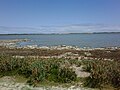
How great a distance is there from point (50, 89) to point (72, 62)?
4.74 meters

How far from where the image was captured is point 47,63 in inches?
587

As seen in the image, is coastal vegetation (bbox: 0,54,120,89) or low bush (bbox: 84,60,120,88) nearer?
low bush (bbox: 84,60,120,88)

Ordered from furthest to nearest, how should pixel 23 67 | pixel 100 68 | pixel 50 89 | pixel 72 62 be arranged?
pixel 72 62 → pixel 23 67 → pixel 100 68 → pixel 50 89

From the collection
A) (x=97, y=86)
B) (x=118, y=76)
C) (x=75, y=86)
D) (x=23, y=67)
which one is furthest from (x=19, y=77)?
(x=118, y=76)

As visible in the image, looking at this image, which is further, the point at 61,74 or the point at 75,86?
the point at 61,74

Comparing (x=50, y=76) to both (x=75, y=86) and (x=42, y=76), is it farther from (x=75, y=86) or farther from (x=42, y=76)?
(x=75, y=86)

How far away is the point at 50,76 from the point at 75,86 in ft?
5.68

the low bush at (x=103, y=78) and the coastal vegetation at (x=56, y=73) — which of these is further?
the coastal vegetation at (x=56, y=73)

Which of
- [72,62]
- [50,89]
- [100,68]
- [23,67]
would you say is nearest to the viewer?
[50,89]

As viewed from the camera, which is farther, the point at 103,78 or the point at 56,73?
the point at 56,73

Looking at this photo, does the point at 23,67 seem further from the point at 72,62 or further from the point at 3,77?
the point at 72,62

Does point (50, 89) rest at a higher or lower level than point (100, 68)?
lower

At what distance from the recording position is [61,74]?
13617 mm

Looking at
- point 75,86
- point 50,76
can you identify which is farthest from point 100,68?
point 50,76
